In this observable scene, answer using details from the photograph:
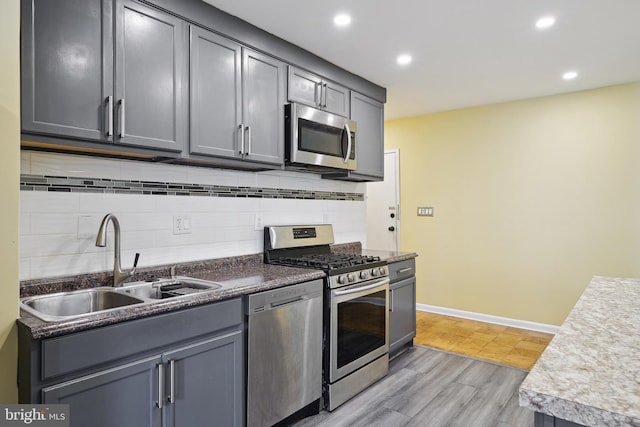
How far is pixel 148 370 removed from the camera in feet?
5.14

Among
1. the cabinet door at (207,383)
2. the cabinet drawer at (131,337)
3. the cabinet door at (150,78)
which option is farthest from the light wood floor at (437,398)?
the cabinet door at (150,78)

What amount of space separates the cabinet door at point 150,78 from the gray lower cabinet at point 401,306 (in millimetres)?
2025

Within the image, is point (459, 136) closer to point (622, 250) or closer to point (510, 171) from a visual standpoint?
point (510, 171)

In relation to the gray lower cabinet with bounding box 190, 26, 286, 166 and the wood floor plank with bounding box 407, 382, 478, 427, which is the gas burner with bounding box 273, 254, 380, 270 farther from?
the wood floor plank with bounding box 407, 382, 478, 427

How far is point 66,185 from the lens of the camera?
6.20 feet

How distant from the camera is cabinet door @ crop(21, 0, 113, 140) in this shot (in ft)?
5.06

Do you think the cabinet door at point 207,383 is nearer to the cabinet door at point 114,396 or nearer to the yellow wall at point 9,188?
the cabinet door at point 114,396

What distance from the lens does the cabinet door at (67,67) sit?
1.54m

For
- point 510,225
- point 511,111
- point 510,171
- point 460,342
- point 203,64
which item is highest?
point 511,111

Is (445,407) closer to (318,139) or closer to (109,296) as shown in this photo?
A: (318,139)

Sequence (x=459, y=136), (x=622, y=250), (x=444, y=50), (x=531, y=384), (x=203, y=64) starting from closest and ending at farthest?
(x=531, y=384) < (x=203, y=64) < (x=444, y=50) < (x=622, y=250) < (x=459, y=136)

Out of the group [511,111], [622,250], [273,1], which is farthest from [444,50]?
[622,250]

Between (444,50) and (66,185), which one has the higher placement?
(444,50)

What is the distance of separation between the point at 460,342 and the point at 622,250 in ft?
5.86
